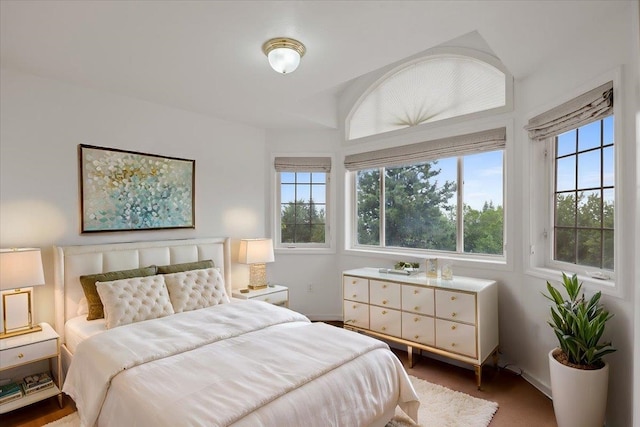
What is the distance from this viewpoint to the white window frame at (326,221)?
4.44 meters

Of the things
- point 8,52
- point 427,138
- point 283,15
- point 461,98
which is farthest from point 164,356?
point 461,98

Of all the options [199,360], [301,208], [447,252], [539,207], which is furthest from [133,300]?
[539,207]

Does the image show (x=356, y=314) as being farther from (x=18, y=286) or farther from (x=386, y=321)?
(x=18, y=286)

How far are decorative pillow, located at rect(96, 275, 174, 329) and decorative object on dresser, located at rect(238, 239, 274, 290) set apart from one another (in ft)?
3.53

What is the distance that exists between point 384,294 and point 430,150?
1.57m

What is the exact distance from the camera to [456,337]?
285cm

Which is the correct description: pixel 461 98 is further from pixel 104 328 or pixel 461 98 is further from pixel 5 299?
pixel 5 299

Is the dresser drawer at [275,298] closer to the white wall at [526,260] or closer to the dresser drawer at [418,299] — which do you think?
the white wall at [526,260]

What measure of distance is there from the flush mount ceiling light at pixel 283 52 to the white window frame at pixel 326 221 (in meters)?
2.19

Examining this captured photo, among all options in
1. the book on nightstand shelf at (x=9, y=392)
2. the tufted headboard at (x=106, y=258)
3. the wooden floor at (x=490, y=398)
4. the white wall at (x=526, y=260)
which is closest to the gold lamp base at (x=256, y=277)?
the tufted headboard at (x=106, y=258)

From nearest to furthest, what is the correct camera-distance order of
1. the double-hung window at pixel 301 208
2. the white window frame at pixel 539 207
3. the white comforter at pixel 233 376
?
1. the white comforter at pixel 233 376
2. the white window frame at pixel 539 207
3. the double-hung window at pixel 301 208

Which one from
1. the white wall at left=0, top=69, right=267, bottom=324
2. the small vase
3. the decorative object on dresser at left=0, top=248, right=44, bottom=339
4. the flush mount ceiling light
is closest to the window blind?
the white wall at left=0, top=69, right=267, bottom=324

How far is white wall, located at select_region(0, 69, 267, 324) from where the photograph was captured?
261cm

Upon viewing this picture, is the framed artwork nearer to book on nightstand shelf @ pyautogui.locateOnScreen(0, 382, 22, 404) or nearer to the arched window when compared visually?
book on nightstand shelf @ pyautogui.locateOnScreen(0, 382, 22, 404)
